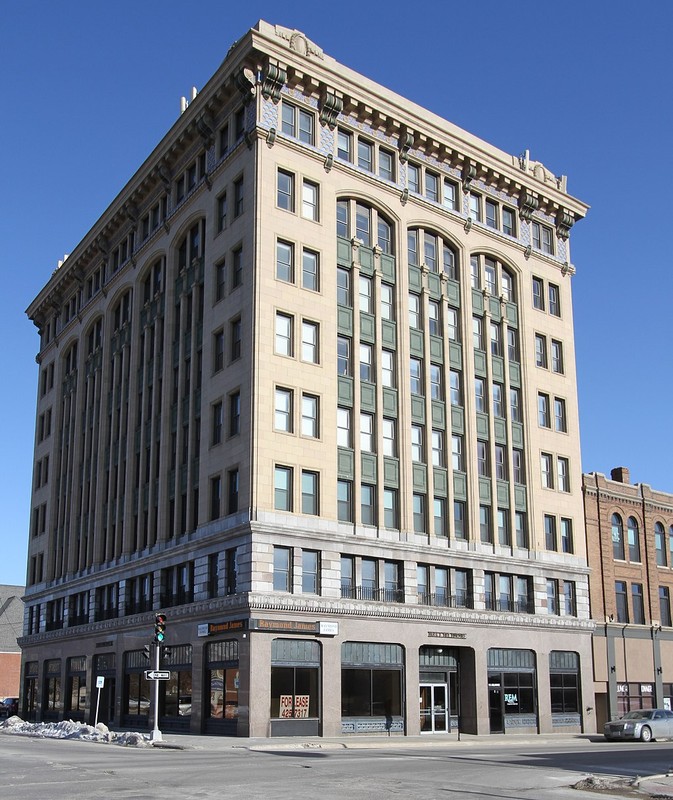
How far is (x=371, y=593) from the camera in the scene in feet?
153

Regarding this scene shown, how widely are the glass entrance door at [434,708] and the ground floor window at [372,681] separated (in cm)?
198

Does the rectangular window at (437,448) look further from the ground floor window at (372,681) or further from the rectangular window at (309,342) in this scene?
the ground floor window at (372,681)

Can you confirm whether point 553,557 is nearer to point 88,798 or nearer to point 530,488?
point 530,488

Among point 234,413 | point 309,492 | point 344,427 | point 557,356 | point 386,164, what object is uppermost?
point 386,164

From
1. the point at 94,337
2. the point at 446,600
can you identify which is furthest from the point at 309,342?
the point at 94,337

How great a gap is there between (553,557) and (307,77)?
30.1 m

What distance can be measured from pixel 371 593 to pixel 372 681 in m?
4.10

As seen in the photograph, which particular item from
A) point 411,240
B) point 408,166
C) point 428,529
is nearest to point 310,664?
point 428,529

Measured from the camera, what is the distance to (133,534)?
56.8m

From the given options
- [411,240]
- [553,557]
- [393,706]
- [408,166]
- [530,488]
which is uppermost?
[408,166]

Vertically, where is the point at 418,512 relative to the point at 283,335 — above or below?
below

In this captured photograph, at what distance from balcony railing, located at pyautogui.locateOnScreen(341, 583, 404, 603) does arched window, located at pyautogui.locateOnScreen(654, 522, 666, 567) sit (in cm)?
2541

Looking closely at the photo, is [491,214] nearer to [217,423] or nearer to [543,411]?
[543,411]

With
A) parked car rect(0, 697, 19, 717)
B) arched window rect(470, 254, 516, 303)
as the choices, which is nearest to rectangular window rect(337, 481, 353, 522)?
arched window rect(470, 254, 516, 303)
